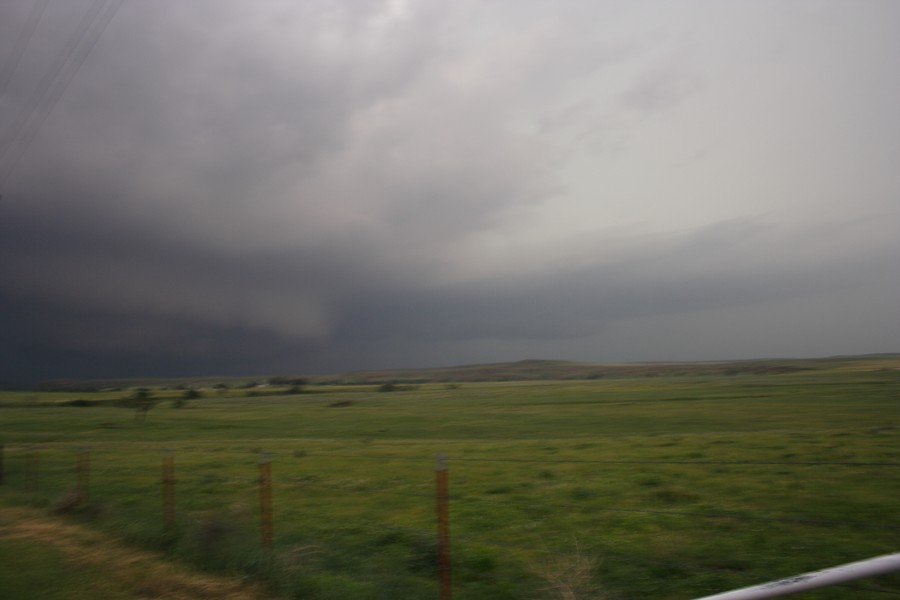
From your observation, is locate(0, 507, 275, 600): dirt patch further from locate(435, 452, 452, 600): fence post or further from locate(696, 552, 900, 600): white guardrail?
locate(696, 552, 900, 600): white guardrail

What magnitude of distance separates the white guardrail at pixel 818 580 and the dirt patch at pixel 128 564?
699 centimetres

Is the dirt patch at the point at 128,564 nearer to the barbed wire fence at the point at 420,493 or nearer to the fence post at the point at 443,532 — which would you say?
the barbed wire fence at the point at 420,493

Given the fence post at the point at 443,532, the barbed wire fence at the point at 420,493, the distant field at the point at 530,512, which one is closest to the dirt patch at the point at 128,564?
the distant field at the point at 530,512

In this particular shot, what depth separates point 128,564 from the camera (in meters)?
10.5

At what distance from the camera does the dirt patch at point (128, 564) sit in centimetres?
891

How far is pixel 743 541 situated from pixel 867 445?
14987mm

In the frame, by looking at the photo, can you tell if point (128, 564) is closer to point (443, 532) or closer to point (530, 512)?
point (443, 532)

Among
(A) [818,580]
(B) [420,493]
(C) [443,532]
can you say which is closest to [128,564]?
(C) [443,532]

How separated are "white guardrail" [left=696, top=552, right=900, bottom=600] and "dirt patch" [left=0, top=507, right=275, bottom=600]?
6.99 m

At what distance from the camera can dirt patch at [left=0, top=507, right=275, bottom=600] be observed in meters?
8.91

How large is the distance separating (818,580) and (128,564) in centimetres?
1006

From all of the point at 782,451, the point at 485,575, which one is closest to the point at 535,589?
the point at 485,575

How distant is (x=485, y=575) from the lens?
34.6ft

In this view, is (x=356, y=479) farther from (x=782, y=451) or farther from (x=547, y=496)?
(x=782, y=451)
